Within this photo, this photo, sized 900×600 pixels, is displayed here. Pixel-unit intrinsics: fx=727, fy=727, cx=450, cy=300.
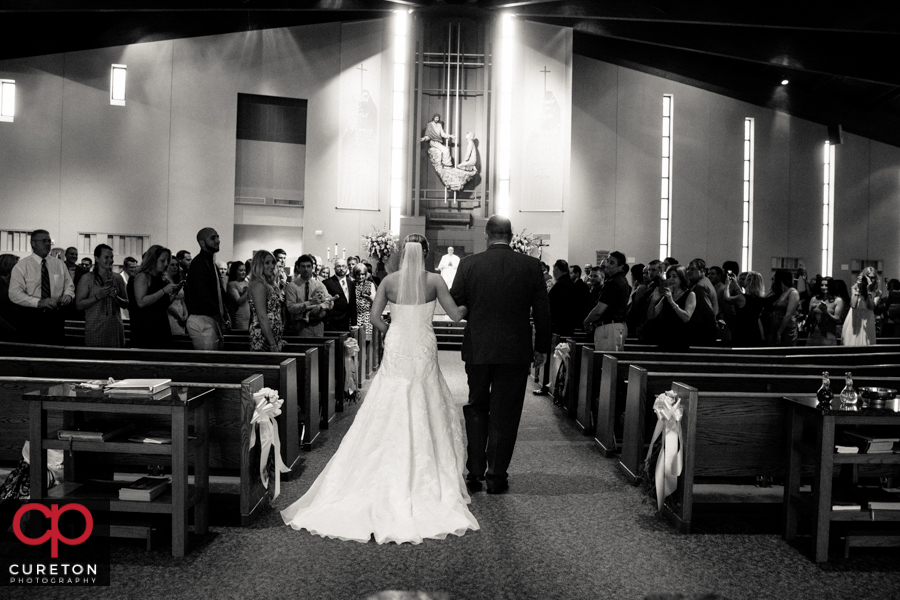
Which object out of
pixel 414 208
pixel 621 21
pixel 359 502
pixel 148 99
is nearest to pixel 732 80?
pixel 621 21

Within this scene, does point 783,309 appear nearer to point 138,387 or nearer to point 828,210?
point 138,387

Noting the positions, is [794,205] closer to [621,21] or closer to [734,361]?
[621,21]

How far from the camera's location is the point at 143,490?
309cm

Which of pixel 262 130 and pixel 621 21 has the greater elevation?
pixel 621 21

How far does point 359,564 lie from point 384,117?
13834 millimetres

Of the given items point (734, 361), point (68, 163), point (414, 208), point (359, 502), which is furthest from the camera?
point (414, 208)

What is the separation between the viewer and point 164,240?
14719 mm

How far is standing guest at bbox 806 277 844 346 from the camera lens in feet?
25.0

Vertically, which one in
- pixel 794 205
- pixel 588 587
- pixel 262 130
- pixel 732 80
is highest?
pixel 732 80

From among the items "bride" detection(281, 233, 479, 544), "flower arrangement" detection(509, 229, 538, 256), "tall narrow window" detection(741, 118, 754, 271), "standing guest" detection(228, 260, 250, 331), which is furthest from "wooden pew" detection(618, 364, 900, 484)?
"tall narrow window" detection(741, 118, 754, 271)

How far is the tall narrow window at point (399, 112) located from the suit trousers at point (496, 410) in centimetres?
1206

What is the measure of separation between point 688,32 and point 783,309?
28.9ft

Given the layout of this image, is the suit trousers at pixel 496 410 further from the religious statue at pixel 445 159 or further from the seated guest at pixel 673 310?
the religious statue at pixel 445 159

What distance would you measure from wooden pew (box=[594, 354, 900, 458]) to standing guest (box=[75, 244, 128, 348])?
3.70m
